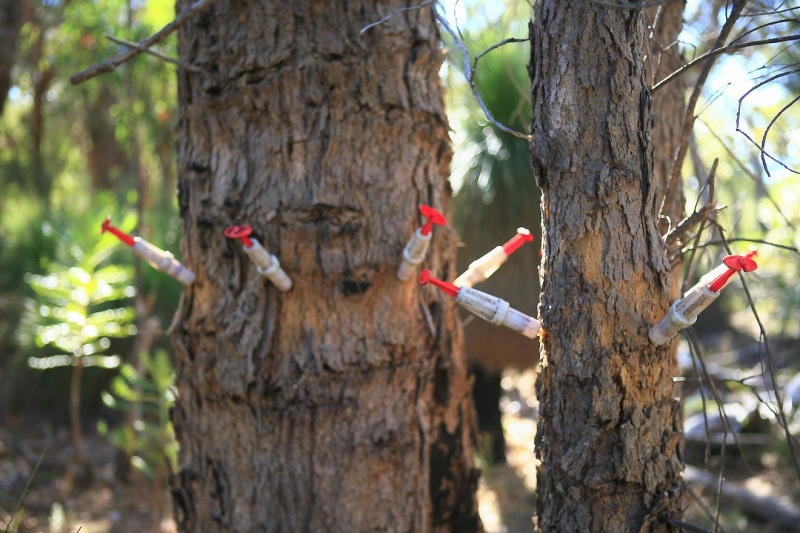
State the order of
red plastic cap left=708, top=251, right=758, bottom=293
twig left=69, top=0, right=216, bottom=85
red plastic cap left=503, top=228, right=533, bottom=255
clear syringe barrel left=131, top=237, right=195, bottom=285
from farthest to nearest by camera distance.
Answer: clear syringe barrel left=131, top=237, right=195, bottom=285 < twig left=69, top=0, right=216, bottom=85 < red plastic cap left=503, top=228, right=533, bottom=255 < red plastic cap left=708, top=251, right=758, bottom=293

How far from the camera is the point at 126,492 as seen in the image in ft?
16.3

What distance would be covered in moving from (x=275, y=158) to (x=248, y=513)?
3.50ft

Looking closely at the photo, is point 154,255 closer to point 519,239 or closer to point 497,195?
point 519,239

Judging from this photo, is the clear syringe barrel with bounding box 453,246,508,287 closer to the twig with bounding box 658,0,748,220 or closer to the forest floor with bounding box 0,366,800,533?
the twig with bounding box 658,0,748,220

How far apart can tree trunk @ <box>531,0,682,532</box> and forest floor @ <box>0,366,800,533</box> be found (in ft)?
7.38

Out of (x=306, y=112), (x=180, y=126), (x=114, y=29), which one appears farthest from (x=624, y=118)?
(x=114, y=29)

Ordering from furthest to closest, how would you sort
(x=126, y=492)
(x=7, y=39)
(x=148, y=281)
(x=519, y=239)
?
(x=148, y=281) → (x=126, y=492) → (x=7, y=39) → (x=519, y=239)

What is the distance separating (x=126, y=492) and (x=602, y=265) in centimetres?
459

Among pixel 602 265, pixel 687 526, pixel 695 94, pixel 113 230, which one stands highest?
pixel 695 94

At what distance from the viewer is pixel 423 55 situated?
7.18 feet

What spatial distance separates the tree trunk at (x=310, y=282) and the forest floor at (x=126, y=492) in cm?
168

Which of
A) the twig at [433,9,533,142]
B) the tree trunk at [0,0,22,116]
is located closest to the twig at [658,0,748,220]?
the twig at [433,9,533,142]

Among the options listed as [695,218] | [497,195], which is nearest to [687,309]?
[695,218]

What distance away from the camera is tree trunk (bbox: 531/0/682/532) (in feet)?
4.62
